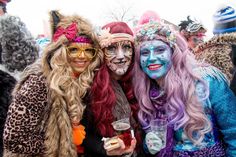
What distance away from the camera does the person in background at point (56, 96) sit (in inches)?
111

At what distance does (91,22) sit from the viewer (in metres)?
3.29

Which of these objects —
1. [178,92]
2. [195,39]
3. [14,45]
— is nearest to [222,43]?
[178,92]

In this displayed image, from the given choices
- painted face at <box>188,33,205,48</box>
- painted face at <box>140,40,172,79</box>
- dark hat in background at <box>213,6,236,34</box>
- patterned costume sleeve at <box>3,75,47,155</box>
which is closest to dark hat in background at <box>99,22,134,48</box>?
painted face at <box>140,40,172,79</box>

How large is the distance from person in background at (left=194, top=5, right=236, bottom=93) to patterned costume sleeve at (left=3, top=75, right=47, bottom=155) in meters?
1.89

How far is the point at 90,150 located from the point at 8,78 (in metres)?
1.26

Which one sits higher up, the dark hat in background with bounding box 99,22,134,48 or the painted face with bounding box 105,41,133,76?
the dark hat in background with bounding box 99,22,134,48

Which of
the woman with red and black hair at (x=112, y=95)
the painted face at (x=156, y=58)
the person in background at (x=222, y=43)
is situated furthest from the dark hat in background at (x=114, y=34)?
the person in background at (x=222, y=43)

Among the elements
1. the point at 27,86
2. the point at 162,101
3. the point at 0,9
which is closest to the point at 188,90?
the point at 162,101

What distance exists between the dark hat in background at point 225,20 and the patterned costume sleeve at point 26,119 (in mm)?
2337

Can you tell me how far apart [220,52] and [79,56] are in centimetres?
166

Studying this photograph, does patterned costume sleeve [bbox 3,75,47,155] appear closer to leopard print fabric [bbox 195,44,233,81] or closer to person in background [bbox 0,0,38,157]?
person in background [bbox 0,0,38,157]

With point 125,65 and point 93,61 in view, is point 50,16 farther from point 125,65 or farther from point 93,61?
point 125,65

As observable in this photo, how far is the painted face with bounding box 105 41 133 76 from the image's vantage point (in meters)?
3.19

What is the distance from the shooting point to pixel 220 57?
3.57 meters
